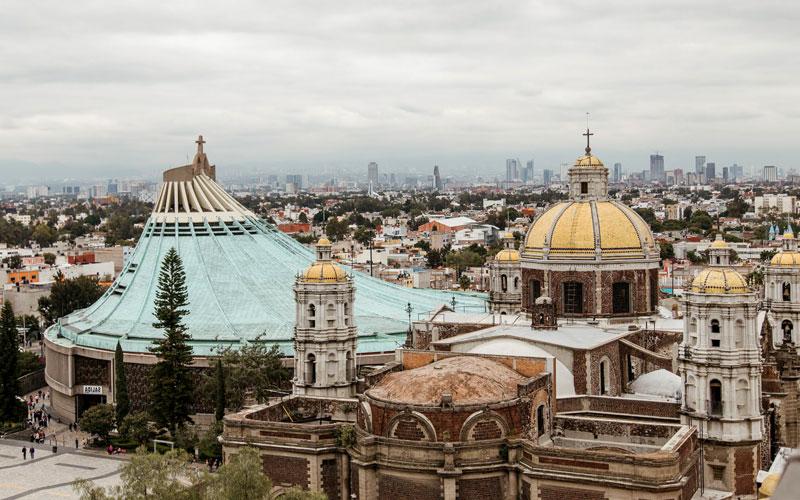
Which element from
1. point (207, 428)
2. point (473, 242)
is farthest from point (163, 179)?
point (473, 242)

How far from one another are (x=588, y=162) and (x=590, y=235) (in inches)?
139

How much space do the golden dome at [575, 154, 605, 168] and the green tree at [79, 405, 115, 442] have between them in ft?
65.8

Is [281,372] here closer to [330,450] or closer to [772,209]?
[330,450]

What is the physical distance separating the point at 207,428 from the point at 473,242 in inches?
2957

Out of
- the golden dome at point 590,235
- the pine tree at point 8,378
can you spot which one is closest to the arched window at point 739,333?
the golden dome at point 590,235

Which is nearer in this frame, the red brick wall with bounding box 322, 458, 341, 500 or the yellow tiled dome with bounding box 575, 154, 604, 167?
the red brick wall with bounding box 322, 458, 341, 500

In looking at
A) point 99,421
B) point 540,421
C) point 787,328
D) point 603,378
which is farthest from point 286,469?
point 787,328

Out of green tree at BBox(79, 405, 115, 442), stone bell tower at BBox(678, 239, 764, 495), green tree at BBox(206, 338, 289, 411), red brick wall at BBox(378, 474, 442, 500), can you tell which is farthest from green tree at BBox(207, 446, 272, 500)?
green tree at BBox(79, 405, 115, 442)

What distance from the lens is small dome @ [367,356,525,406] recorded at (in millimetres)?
24625

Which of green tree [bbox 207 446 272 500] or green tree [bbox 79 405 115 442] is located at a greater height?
green tree [bbox 207 446 272 500]

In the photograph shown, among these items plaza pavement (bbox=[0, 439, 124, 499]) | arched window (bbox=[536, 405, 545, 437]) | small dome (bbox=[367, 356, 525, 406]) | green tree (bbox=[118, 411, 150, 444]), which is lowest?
plaza pavement (bbox=[0, 439, 124, 499])

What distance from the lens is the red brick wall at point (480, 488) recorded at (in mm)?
23973

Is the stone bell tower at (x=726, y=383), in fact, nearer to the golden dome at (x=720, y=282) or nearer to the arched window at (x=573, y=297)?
the golden dome at (x=720, y=282)

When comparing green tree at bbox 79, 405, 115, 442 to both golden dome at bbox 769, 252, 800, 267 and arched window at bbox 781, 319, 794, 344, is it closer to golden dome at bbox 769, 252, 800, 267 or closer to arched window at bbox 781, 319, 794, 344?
arched window at bbox 781, 319, 794, 344
